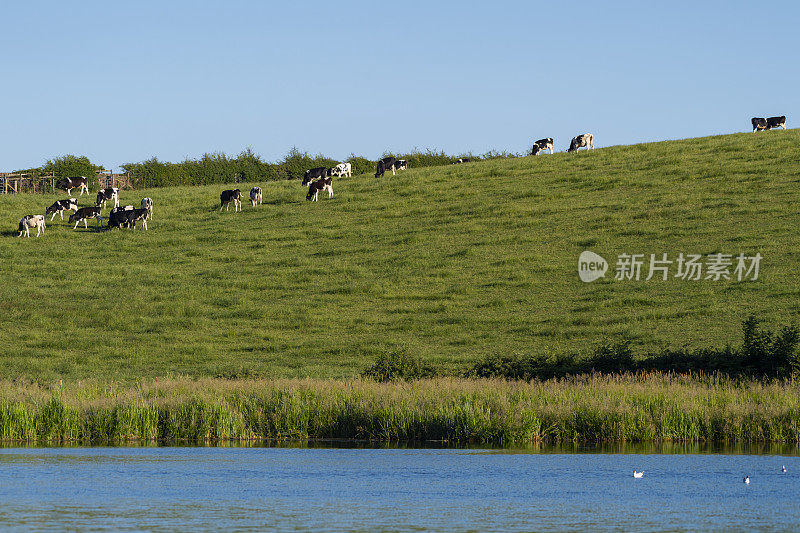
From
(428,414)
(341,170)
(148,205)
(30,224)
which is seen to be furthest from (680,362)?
(341,170)

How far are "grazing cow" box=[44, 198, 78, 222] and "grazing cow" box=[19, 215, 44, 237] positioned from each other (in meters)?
3.18

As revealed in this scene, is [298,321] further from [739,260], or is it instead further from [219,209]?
[219,209]

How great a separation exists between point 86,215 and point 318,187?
55.6ft

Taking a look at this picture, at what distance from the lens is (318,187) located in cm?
7788

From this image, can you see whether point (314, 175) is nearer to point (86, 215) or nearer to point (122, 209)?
point (122, 209)

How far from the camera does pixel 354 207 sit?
2931 inches

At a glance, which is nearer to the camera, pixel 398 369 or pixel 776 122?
pixel 398 369

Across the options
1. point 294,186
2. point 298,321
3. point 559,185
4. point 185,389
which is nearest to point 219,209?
point 294,186

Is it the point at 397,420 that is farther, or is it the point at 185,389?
the point at 185,389

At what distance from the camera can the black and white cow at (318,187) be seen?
254ft

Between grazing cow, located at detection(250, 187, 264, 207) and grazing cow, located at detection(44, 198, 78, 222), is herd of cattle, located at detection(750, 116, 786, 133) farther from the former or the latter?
grazing cow, located at detection(44, 198, 78, 222)

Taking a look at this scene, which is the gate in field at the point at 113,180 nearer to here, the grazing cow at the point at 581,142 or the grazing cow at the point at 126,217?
the grazing cow at the point at 126,217

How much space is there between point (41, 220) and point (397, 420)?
51.5 metres

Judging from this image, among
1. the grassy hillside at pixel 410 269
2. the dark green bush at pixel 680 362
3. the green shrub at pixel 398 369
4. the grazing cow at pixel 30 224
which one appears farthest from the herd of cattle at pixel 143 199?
the dark green bush at pixel 680 362
